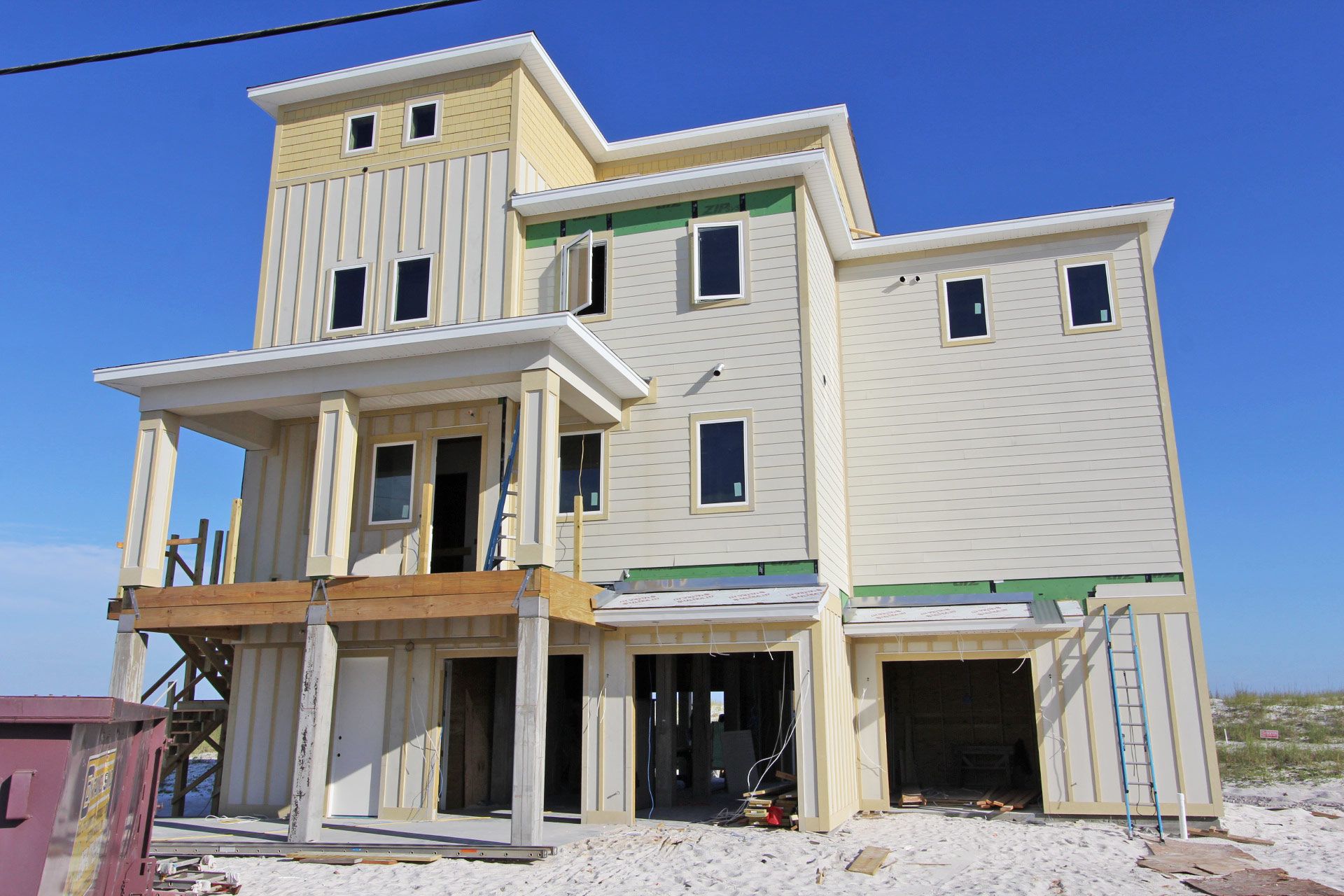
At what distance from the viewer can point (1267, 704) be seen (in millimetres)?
33062

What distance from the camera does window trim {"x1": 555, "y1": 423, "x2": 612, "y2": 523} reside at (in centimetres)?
1545

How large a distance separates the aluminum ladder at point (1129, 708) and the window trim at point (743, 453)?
542 centimetres

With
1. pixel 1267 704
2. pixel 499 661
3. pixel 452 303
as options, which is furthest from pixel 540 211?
pixel 1267 704

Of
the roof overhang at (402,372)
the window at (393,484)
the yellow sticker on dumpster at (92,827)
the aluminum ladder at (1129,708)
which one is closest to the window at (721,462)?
the roof overhang at (402,372)

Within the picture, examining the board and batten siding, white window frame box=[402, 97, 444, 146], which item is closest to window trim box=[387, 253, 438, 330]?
white window frame box=[402, 97, 444, 146]

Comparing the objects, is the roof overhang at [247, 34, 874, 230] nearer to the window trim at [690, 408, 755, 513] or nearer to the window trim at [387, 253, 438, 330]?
the window trim at [387, 253, 438, 330]

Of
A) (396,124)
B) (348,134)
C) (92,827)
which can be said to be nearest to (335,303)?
(348,134)

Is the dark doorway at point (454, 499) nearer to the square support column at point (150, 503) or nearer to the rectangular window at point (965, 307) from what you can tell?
the square support column at point (150, 503)

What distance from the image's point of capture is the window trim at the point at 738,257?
1574 centimetres

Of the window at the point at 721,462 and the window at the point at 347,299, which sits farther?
the window at the point at 347,299

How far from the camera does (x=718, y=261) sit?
52.5 ft

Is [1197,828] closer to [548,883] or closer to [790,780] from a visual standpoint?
[790,780]

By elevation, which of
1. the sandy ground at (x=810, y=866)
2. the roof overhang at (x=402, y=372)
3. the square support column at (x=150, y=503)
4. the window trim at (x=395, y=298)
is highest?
the window trim at (x=395, y=298)

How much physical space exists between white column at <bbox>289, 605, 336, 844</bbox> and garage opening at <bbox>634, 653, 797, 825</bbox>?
412 centimetres
